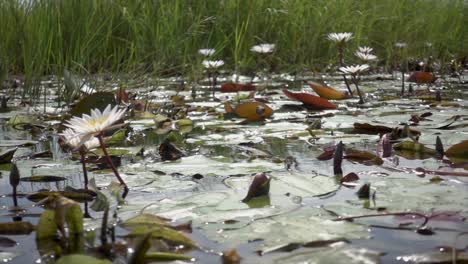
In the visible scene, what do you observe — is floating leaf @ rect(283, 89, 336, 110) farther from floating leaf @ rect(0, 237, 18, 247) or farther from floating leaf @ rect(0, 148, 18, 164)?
floating leaf @ rect(0, 237, 18, 247)

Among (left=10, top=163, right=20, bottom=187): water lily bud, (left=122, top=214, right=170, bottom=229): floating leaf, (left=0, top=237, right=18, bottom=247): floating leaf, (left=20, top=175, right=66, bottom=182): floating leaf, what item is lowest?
(left=0, top=237, right=18, bottom=247): floating leaf

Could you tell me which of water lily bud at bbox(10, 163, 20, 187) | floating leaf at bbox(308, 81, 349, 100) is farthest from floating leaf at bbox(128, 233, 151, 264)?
floating leaf at bbox(308, 81, 349, 100)

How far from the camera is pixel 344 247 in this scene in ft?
3.50

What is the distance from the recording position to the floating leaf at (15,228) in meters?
1.21

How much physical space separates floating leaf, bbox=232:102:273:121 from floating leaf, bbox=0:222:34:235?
153 cm

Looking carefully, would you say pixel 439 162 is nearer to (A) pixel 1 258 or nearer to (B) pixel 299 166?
(B) pixel 299 166

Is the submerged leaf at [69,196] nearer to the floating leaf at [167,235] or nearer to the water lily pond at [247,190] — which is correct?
the water lily pond at [247,190]

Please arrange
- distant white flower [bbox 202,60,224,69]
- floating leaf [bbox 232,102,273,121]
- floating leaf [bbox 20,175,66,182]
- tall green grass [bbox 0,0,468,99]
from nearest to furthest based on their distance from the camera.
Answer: floating leaf [bbox 20,175,66,182] → floating leaf [bbox 232,102,273,121] → tall green grass [bbox 0,0,468,99] → distant white flower [bbox 202,60,224,69]

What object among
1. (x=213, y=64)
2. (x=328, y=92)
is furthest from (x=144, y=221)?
(x=213, y=64)

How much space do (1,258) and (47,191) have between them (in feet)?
1.43

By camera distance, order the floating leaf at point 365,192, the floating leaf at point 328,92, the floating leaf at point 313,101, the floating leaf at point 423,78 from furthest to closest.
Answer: the floating leaf at point 423,78, the floating leaf at point 328,92, the floating leaf at point 313,101, the floating leaf at point 365,192

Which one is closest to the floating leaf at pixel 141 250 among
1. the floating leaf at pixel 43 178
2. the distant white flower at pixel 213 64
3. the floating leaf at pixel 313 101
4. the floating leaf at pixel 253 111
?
the floating leaf at pixel 43 178

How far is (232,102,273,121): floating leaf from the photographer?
267 cm

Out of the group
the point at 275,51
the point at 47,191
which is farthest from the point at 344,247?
the point at 275,51
